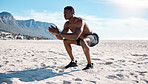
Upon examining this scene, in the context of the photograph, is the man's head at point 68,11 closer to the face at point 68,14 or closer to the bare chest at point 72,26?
the face at point 68,14

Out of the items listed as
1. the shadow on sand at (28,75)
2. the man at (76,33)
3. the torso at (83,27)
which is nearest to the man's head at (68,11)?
the man at (76,33)

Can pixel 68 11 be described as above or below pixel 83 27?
above

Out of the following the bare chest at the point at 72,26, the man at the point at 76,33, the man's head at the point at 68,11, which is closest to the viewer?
the man at the point at 76,33

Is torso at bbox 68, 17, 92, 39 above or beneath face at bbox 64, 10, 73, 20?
beneath

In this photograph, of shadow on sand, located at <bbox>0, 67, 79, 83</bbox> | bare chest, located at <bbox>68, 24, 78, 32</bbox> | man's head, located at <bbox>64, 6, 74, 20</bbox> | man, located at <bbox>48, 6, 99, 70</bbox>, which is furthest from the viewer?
bare chest, located at <bbox>68, 24, 78, 32</bbox>

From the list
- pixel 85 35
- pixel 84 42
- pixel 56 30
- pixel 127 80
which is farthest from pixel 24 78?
pixel 127 80

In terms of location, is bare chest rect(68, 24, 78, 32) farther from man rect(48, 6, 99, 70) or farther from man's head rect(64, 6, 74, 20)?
man's head rect(64, 6, 74, 20)

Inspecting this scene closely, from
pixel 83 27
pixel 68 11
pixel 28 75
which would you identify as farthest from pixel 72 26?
pixel 28 75

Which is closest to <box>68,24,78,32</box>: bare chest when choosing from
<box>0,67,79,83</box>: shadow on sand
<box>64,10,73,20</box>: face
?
<box>64,10,73,20</box>: face

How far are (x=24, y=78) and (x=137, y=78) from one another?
75.5 inches

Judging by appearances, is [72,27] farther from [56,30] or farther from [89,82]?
[89,82]

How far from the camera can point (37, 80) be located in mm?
2139

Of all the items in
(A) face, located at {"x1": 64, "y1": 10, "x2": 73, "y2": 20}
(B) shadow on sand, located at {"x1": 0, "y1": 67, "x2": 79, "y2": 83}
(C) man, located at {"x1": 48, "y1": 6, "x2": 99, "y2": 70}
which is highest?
(A) face, located at {"x1": 64, "y1": 10, "x2": 73, "y2": 20}

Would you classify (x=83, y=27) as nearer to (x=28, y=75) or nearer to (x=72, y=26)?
(x=72, y=26)
